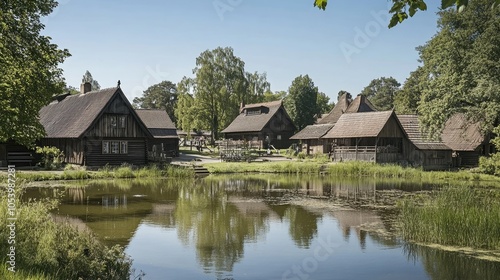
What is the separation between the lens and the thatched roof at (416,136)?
39.9 metres

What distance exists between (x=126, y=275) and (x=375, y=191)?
1910cm

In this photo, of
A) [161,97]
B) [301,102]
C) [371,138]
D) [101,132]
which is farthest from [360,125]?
[161,97]

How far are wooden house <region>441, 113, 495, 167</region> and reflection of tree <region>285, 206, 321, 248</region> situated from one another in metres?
25.1

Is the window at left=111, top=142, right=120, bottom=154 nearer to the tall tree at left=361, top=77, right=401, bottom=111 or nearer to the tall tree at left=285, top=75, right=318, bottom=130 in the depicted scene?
the tall tree at left=285, top=75, right=318, bottom=130

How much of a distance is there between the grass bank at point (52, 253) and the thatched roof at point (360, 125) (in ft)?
110

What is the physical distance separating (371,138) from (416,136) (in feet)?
13.2

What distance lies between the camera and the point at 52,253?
8625mm

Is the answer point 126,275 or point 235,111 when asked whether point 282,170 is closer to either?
point 126,275

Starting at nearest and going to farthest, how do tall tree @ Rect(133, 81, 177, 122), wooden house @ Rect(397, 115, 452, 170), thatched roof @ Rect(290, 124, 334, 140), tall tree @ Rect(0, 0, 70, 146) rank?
tall tree @ Rect(0, 0, 70, 146)
wooden house @ Rect(397, 115, 452, 170)
thatched roof @ Rect(290, 124, 334, 140)
tall tree @ Rect(133, 81, 177, 122)

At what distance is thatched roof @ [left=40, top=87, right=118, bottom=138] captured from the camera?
115 ft

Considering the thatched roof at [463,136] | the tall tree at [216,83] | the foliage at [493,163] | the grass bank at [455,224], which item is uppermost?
the tall tree at [216,83]

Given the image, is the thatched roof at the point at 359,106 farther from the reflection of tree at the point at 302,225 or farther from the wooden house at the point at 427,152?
the reflection of tree at the point at 302,225

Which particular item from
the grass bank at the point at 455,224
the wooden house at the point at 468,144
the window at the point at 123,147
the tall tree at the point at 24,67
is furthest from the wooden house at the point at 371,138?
the tall tree at the point at 24,67

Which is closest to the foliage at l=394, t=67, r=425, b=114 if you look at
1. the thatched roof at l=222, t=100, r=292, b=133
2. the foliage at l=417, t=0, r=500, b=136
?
the thatched roof at l=222, t=100, r=292, b=133
